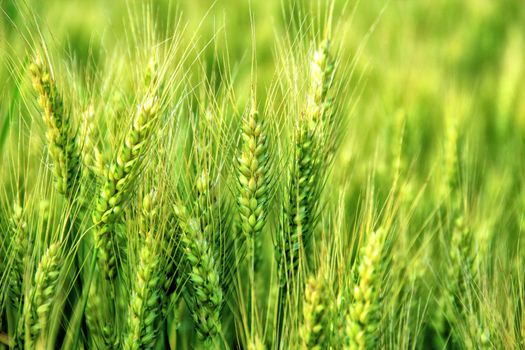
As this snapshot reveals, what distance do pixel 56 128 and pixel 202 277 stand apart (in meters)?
0.26

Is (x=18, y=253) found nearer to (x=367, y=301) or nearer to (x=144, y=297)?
(x=144, y=297)

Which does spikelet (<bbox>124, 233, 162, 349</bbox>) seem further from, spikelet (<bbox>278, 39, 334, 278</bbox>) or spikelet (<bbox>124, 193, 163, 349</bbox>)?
spikelet (<bbox>278, 39, 334, 278</bbox>)

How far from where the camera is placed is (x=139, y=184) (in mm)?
1014

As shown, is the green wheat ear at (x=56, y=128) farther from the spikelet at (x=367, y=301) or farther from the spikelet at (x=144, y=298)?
the spikelet at (x=367, y=301)

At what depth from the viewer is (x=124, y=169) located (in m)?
0.95

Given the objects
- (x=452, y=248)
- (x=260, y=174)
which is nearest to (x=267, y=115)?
(x=260, y=174)

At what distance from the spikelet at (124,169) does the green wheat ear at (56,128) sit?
0.21ft

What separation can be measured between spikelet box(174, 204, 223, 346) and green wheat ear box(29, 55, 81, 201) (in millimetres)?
144

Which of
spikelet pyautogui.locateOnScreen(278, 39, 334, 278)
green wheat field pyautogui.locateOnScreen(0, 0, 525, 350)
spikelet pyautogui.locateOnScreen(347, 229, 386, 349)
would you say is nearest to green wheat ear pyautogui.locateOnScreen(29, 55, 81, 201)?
green wheat field pyautogui.locateOnScreen(0, 0, 525, 350)

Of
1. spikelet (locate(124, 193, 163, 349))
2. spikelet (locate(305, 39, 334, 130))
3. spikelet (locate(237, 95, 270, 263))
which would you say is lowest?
spikelet (locate(124, 193, 163, 349))

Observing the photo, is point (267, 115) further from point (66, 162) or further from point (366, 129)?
point (366, 129)

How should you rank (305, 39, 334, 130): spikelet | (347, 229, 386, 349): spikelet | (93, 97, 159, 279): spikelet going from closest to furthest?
(347, 229, 386, 349): spikelet → (93, 97, 159, 279): spikelet → (305, 39, 334, 130): spikelet

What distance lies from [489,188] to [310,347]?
3.17 ft

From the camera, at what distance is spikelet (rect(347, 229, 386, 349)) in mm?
845
